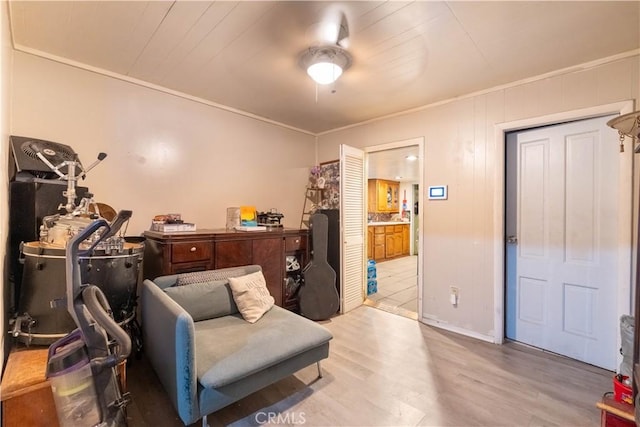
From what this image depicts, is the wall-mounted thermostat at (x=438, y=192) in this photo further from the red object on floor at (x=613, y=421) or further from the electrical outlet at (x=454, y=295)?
the red object on floor at (x=613, y=421)

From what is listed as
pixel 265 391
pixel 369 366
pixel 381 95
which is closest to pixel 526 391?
pixel 369 366

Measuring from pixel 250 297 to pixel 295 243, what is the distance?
1.09 m

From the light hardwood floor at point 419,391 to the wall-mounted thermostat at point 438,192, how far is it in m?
1.49

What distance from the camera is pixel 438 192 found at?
10.3 feet

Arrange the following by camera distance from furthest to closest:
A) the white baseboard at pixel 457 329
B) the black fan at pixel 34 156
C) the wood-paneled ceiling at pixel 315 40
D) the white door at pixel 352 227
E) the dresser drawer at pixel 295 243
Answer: the white door at pixel 352 227, the dresser drawer at pixel 295 243, the white baseboard at pixel 457 329, the black fan at pixel 34 156, the wood-paneled ceiling at pixel 315 40

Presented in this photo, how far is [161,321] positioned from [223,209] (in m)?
1.72

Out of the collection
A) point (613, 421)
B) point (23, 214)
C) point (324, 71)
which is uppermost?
point (324, 71)

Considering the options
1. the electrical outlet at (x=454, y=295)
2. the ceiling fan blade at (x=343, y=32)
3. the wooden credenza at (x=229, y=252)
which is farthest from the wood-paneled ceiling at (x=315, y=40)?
the electrical outlet at (x=454, y=295)

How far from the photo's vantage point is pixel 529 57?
220cm

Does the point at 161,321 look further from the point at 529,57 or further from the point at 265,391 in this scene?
the point at 529,57

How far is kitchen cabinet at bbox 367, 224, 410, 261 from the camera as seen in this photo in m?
6.80

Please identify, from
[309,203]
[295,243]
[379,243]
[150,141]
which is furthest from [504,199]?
[379,243]

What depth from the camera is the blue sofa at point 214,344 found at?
148 cm

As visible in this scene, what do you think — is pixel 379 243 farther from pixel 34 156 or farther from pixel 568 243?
pixel 34 156
